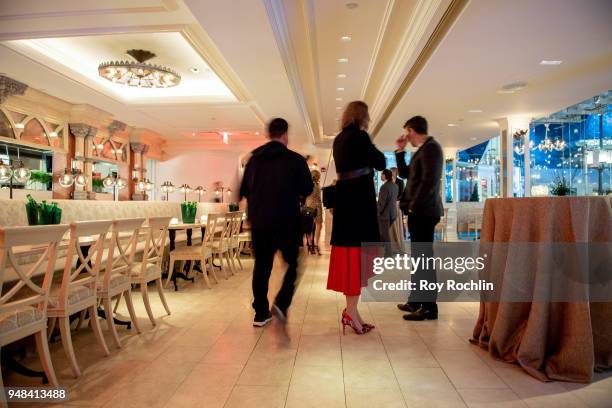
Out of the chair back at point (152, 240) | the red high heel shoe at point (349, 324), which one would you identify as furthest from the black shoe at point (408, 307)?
the chair back at point (152, 240)

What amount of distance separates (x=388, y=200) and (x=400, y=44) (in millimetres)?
2283

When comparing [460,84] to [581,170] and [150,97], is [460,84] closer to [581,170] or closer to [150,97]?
[150,97]

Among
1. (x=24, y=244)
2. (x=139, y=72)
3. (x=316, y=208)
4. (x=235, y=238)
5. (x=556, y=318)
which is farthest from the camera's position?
(x=316, y=208)

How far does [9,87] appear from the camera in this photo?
6.83 meters

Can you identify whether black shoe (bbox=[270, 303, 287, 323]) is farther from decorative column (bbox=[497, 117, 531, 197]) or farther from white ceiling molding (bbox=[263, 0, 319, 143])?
decorative column (bbox=[497, 117, 531, 197])

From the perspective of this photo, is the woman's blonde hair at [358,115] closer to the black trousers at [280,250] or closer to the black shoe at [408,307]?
the black trousers at [280,250]

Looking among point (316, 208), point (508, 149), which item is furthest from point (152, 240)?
point (508, 149)

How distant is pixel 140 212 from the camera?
7121 millimetres

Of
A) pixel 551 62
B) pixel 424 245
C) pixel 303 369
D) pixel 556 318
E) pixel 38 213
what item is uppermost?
pixel 551 62

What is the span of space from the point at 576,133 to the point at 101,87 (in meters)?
13.2

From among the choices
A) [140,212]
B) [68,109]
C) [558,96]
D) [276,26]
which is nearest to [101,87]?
[68,109]

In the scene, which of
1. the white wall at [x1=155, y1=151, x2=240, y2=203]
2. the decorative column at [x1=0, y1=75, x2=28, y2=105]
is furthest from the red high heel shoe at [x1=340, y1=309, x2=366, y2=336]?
the white wall at [x1=155, y1=151, x2=240, y2=203]

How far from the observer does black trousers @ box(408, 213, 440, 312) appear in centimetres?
316

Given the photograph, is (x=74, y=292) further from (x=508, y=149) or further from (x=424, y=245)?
(x=508, y=149)
